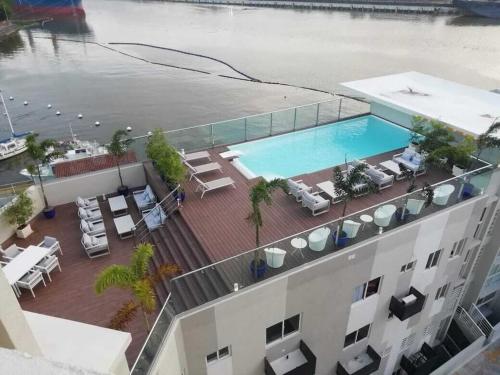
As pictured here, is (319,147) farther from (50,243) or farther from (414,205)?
(50,243)

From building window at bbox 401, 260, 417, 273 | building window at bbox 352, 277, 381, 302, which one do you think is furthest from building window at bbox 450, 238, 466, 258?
building window at bbox 352, 277, 381, 302

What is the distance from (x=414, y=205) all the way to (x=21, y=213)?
44.1 feet

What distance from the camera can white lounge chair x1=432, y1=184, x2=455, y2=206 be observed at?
1239 cm

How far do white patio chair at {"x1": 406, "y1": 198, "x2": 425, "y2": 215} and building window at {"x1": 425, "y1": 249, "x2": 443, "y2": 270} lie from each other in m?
2.32

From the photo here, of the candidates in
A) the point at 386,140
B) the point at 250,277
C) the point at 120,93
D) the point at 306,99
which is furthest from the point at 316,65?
the point at 250,277

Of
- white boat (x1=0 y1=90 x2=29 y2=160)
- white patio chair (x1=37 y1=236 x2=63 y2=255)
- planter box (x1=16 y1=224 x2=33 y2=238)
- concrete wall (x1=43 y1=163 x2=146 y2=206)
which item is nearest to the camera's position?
white patio chair (x1=37 y1=236 x2=63 y2=255)

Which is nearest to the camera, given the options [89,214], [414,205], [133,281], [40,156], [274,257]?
[133,281]

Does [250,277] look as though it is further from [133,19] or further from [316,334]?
[133,19]

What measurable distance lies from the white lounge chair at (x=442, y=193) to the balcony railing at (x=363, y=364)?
610 cm

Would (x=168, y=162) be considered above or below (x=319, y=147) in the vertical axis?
above

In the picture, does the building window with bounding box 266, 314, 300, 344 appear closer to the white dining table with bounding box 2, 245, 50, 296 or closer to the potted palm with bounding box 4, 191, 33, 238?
the white dining table with bounding box 2, 245, 50, 296

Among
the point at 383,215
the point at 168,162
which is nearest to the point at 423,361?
the point at 383,215

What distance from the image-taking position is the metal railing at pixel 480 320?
1856 centimetres

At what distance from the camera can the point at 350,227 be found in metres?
10.8
